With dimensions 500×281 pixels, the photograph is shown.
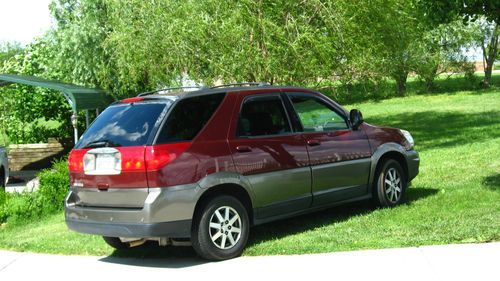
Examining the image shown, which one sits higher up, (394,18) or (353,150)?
(394,18)

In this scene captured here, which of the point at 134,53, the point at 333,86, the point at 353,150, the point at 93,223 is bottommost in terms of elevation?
the point at 93,223

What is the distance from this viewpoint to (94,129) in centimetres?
738

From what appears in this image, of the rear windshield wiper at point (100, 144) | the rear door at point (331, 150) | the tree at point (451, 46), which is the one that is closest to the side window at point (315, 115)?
the rear door at point (331, 150)

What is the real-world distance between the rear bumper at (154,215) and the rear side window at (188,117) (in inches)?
20.6

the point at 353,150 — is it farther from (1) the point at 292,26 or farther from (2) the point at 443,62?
(2) the point at 443,62

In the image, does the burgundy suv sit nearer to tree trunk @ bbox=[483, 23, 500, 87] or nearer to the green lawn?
the green lawn

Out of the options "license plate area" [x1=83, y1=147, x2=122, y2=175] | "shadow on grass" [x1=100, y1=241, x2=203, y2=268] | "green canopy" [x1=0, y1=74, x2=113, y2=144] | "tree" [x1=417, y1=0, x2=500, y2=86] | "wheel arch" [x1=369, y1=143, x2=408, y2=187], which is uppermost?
"tree" [x1=417, y1=0, x2=500, y2=86]

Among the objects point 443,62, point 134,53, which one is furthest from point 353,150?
point 443,62

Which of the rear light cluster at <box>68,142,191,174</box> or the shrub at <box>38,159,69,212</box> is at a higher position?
the rear light cluster at <box>68,142,191,174</box>

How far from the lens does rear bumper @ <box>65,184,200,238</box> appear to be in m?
6.54

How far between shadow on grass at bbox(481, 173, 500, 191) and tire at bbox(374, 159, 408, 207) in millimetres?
1530

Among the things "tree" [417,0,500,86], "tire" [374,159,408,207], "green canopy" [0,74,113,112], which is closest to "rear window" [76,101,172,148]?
"tire" [374,159,408,207]

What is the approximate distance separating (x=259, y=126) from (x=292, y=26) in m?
7.53

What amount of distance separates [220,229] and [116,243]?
1495mm
